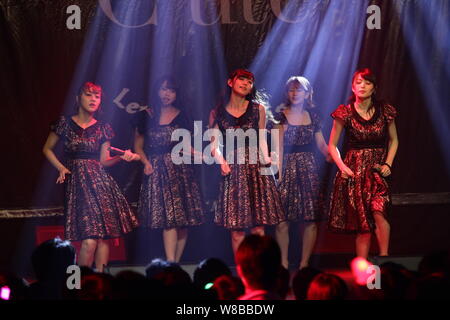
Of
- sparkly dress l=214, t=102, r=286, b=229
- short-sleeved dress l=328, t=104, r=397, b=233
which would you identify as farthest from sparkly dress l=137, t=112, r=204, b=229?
short-sleeved dress l=328, t=104, r=397, b=233

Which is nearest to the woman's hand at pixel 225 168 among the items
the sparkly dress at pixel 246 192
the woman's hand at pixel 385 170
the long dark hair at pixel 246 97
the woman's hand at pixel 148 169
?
the sparkly dress at pixel 246 192

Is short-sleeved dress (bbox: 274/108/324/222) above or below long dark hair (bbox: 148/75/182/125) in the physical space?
below

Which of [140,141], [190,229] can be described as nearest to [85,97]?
[140,141]

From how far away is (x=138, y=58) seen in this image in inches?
312

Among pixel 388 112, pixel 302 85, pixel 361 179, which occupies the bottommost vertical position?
pixel 361 179

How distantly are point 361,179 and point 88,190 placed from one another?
2.43 meters

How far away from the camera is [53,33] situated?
25.6 feet

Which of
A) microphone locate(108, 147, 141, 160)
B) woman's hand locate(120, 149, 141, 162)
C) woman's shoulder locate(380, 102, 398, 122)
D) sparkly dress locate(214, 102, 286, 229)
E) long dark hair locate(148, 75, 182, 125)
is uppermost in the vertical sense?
long dark hair locate(148, 75, 182, 125)

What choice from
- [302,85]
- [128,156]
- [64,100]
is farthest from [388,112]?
[64,100]

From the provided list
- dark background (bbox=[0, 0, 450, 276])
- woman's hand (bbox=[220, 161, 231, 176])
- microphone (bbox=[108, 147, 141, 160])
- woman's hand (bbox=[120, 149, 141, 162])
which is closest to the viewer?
woman's hand (bbox=[220, 161, 231, 176])

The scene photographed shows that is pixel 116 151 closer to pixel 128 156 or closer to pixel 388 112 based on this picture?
pixel 128 156

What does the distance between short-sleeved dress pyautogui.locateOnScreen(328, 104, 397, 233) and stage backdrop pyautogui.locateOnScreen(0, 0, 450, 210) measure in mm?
1062

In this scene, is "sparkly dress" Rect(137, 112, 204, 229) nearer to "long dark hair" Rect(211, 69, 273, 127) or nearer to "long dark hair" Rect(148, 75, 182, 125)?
"long dark hair" Rect(148, 75, 182, 125)

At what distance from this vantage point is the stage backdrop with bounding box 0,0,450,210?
780 centimetres
